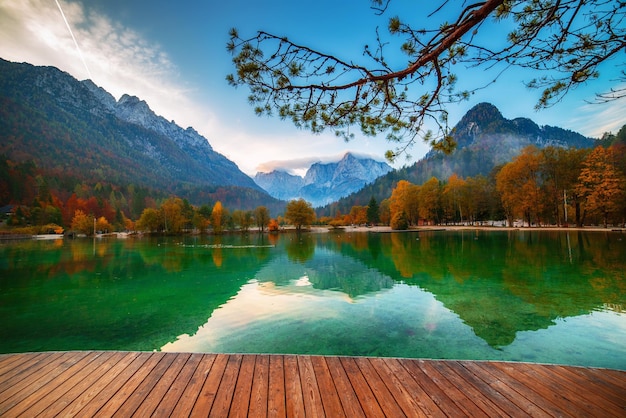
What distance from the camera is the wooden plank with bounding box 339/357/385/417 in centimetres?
280

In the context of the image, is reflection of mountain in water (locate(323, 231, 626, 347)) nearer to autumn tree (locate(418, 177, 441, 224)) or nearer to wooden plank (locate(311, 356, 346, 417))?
wooden plank (locate(311, 356, 346, 417))

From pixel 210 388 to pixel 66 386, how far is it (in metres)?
1.77

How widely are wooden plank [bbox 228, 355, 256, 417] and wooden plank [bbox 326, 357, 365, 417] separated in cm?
100

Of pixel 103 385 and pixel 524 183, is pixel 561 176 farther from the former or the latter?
pixel 103 385

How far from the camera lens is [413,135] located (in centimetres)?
506

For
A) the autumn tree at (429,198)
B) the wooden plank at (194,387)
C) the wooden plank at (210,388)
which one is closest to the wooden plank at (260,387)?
the wooden plank at (210,388)

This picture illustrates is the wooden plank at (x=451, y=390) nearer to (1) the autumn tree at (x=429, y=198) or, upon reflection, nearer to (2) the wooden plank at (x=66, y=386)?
(2) the wooden plank at (x=66, y=386)

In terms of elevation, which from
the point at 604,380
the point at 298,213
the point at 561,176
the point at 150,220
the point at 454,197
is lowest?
the point at 604,380

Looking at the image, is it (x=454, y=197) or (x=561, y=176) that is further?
(x=454, y=197)

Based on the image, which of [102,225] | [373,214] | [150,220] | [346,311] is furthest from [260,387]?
[102,225]

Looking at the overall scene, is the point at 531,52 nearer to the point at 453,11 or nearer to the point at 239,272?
the point at 453,11

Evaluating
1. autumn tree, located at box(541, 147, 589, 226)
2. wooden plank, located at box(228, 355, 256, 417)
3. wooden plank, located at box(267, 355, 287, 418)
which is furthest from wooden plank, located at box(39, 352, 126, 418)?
autumn tree, located at box(541, 147, 589, 226)

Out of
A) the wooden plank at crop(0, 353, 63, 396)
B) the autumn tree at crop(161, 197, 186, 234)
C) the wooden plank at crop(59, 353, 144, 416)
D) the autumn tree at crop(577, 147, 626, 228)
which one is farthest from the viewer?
the autumn tree at crop(161, 197, 186, 234)

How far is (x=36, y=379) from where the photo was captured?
11.5ft
